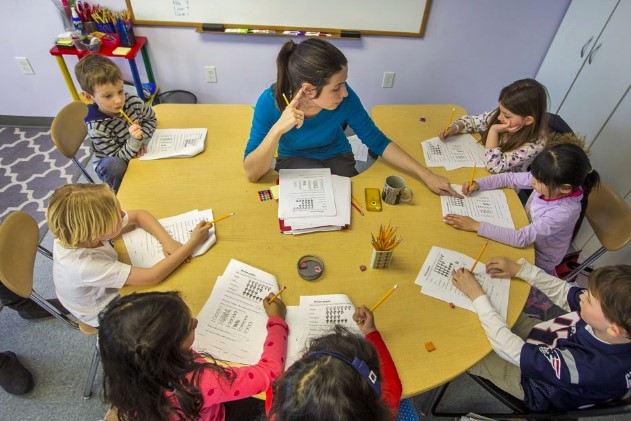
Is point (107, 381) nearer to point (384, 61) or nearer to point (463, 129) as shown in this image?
point (463, 129)

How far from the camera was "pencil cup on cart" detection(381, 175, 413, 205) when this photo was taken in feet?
4.82

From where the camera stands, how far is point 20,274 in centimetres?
125

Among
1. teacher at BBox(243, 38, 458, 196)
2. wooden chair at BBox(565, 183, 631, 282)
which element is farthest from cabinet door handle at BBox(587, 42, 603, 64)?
teacher at BBox(243, 38, 458, 196)

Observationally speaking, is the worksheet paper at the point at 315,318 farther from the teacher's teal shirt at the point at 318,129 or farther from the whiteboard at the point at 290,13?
the whiteboard at the point at 290,13

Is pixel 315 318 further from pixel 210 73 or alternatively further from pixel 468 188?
pixel 210 73

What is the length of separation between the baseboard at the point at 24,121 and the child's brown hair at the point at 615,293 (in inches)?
144

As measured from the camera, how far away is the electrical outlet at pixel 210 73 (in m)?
2.90

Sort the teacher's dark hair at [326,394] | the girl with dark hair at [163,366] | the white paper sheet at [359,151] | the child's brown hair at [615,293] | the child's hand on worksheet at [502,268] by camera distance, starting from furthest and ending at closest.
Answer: the white paper sheet at [359,151], the child's hand on worksheet at [502,268], the child's brown hair at [615,293], the girl with dark hair at [163,366], the teacher's dark hair at [326,394]

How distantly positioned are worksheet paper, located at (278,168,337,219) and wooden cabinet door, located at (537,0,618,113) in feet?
6.71

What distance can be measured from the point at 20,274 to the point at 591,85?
305 cm

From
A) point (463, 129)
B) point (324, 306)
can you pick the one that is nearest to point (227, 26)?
point (463, 129)

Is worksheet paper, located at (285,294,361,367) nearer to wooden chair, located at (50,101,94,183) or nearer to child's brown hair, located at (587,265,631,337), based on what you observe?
child's brown hair, located at (587,265,631,337)

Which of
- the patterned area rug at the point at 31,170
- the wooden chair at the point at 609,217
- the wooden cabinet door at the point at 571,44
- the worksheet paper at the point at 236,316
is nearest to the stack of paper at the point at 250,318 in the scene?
the worksheet paper at the point at 236,316

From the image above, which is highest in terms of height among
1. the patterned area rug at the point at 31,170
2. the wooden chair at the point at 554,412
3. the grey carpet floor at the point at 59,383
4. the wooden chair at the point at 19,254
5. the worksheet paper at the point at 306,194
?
the worksheet paper at the point at 306,194
